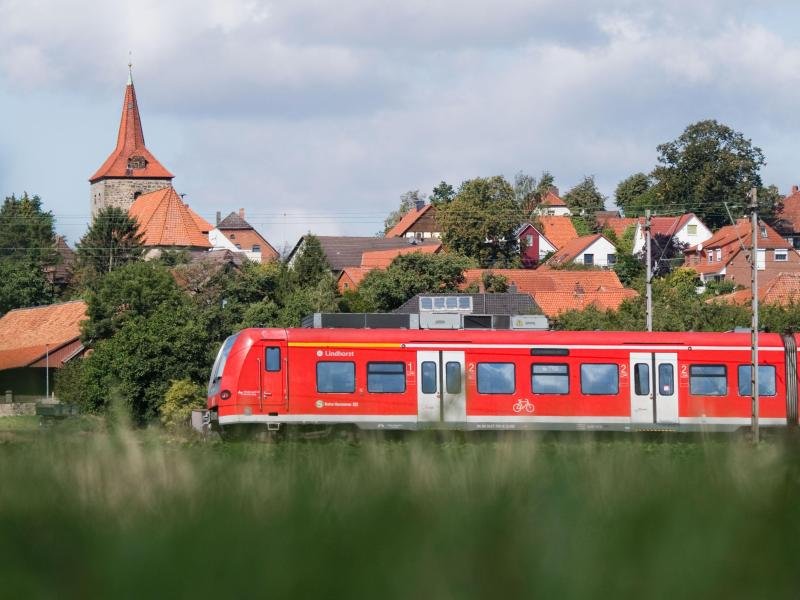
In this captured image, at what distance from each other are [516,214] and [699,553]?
329ft

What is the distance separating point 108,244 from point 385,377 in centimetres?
8533

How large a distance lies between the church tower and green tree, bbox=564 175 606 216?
45226mm

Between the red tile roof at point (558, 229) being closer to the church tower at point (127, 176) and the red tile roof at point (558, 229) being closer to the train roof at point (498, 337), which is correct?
the church tower at point (127, 176)

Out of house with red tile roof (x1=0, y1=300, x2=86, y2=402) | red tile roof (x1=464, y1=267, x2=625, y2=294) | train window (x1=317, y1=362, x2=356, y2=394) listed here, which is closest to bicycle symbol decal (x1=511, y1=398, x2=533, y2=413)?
train window (x1=317, y1=362, x2=356, y2=394)

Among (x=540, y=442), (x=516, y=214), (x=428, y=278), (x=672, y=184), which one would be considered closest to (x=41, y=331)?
(x=428, y=278)

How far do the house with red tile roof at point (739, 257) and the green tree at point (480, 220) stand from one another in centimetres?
1597

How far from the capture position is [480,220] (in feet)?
334

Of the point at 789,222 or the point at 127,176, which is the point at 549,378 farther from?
the point at 127,176

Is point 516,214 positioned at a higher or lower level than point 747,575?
higher

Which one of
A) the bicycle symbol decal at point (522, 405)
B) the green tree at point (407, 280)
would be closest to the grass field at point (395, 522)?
the bicycle symbol decal at point (522, 405)

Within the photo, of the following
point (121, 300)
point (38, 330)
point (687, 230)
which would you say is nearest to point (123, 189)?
point (687, 230)

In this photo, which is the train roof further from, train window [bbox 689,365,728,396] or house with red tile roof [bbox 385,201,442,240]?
house with red tile roof [bbox 385,201,442,240]

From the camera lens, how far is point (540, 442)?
7250 mm

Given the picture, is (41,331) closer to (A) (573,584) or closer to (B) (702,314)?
(B) (702,314)
